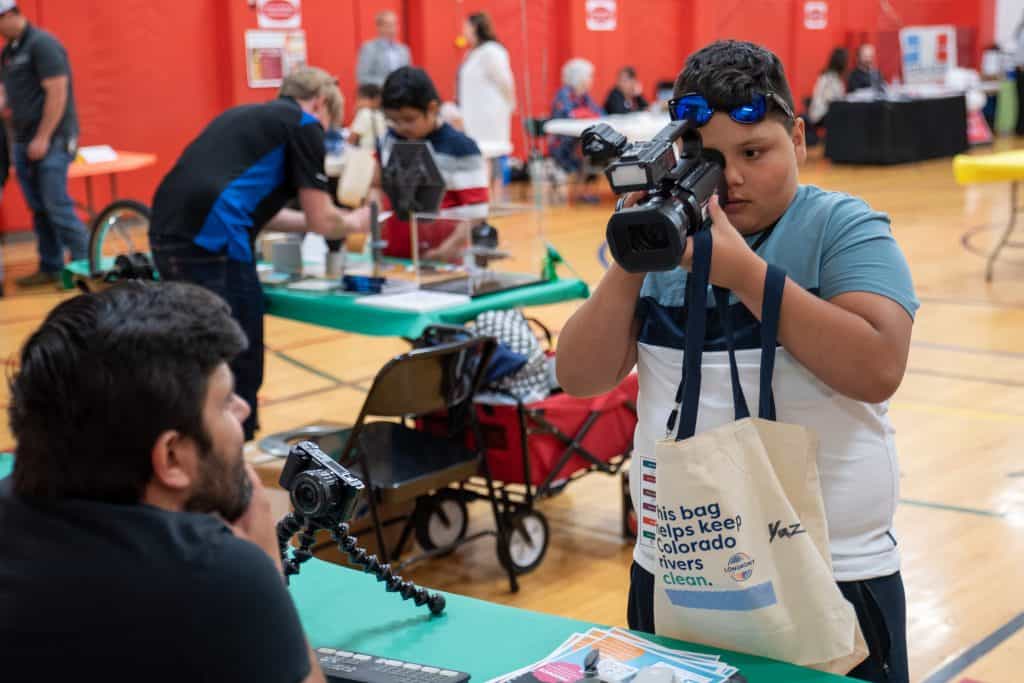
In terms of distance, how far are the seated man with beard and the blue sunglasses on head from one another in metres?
0.77

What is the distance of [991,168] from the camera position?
838cm

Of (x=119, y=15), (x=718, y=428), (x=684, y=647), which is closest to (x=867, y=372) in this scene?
(x=718, y=428)

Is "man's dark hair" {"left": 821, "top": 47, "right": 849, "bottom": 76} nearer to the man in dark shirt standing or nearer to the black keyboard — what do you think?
the man in dark shirt standing

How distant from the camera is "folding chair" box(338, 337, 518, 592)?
3777 mm

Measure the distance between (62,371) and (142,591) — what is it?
0.71 feet

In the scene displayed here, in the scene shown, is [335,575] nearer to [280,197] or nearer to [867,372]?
[867,372]

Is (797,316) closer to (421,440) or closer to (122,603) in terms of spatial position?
(122,603)

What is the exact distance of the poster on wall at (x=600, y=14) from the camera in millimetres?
14969

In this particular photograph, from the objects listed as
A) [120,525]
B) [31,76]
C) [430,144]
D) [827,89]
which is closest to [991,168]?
[430,144]

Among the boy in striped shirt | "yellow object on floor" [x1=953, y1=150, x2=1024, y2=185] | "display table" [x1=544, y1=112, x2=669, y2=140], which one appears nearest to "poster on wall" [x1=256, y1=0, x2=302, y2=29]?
"display table" [x1=544, y1=112, x2=669, y2=140]

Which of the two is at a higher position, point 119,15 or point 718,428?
point 119,15

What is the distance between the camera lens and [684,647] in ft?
5.54

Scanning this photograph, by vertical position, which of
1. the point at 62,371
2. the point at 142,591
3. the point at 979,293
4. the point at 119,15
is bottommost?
the point at 979,293

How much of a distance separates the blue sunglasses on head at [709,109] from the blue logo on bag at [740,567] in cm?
58
